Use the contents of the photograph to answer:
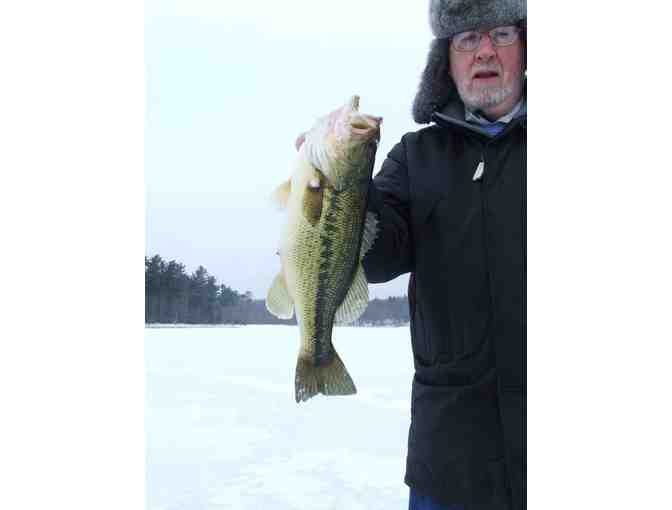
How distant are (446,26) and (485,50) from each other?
172 mm

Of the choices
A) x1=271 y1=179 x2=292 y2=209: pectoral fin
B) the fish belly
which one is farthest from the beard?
x1=271 y1=179 x2=292 y2=209: pectoral fin

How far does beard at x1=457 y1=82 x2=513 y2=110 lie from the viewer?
221 cm

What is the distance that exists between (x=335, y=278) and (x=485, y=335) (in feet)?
1.87

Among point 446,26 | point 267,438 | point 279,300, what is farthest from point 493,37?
point 267,438

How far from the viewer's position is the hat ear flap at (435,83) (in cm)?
242

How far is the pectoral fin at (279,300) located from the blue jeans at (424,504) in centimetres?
79

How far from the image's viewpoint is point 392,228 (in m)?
2.04

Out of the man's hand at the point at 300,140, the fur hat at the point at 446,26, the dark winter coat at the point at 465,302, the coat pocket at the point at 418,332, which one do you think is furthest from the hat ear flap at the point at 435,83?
the man's hand at the point at 300,140

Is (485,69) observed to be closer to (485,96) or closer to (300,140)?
(485,96)

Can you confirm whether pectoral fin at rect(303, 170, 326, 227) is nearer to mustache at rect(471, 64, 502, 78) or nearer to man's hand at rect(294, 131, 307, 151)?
man's hand at rect(294, 131, 307, 151)

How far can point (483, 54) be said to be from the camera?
2.26 metres

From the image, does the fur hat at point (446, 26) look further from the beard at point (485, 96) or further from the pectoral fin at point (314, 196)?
the pectoral fin at point (314, 196)

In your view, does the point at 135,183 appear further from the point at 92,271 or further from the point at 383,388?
the point at 383,388
